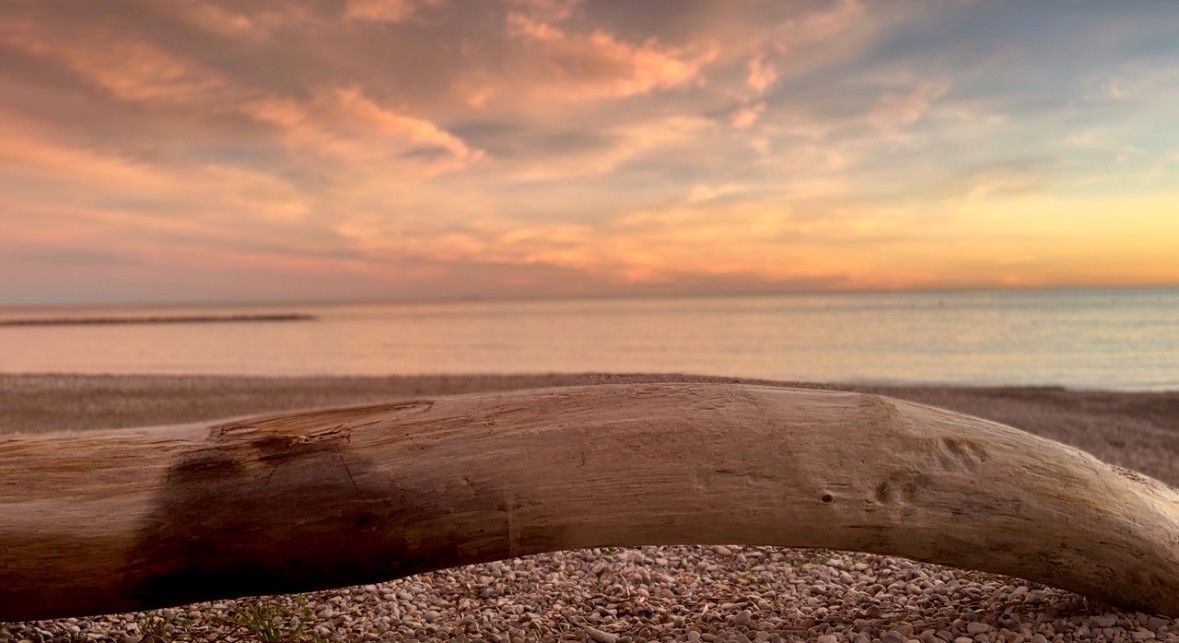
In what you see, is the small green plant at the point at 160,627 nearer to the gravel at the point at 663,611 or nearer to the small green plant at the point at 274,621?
the gravel at the point at 663,611

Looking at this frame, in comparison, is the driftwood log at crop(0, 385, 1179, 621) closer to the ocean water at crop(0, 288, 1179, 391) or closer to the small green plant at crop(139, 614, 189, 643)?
the small green plant at crop(139, 614, 189, 643)

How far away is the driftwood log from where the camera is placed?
340 centimetres

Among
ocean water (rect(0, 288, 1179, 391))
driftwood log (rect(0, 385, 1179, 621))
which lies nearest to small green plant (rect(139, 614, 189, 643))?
driftwood log (rect(0, 385, 1179, 621))

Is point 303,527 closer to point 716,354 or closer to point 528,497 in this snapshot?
point 528,497

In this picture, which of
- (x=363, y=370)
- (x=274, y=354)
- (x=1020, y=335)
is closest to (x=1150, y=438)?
(x=363, y=370)

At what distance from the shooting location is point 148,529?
11.1ft

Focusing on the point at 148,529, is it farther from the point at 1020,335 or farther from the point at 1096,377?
the point at 1020,335

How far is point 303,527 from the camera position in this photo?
340 centimetres

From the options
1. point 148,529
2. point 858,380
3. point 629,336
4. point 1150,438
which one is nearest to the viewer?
point 148,529

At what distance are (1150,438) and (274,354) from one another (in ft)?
127

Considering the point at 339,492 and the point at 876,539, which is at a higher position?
the point at 339,492

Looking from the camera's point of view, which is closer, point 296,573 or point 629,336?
point 296,573

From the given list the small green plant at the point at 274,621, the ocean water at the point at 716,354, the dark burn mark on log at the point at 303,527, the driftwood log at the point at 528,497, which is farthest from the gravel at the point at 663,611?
the ocean water at the point at 716,354

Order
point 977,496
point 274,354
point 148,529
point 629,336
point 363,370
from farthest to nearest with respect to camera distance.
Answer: point 629,336, point 274,354, point 363,370, point 977,496, point 148,529
